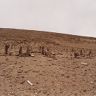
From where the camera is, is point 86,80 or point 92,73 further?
point 92,73

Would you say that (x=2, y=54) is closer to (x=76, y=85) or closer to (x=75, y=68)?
(x=75, y=68)

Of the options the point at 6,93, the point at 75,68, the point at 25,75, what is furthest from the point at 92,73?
the point at 6,93

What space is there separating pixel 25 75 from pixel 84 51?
5737mm

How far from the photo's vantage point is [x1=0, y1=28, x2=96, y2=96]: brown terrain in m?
8.73

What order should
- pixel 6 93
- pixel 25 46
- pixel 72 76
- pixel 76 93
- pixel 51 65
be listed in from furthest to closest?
pixel 25 46 → pixel 51 65 → pixel 72 76 → pixel 76 93 → pixel 6 93

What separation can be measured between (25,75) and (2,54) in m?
2.51

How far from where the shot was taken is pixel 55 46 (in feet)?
47.8

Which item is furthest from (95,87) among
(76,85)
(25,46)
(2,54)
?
(25,46)

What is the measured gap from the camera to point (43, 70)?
1027 cm

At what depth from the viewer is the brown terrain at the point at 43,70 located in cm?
873

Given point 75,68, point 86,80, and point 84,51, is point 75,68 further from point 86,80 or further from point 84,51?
point 84,51

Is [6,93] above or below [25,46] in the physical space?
below

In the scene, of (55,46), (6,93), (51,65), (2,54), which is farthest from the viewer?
(55,46)

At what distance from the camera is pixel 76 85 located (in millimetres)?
9344
